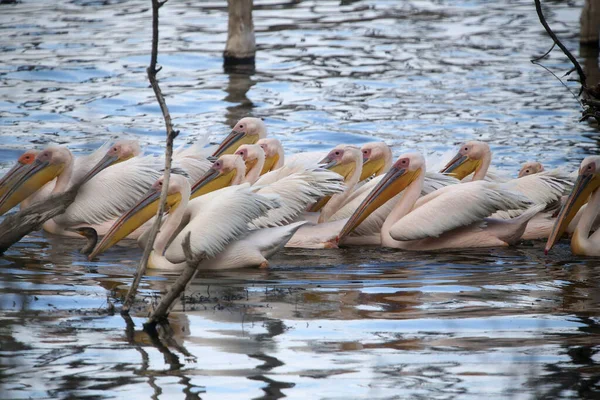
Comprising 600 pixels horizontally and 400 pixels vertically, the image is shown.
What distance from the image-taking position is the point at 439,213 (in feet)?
20.2

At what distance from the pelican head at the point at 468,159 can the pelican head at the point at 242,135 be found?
4.80 ft

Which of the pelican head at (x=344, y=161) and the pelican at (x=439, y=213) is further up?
the pelican head at (x=344, y=161)

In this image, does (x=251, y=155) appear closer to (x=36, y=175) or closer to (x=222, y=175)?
(x=222, y=175)

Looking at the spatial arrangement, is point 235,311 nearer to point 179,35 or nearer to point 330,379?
point 330,379

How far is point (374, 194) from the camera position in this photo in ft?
21.5

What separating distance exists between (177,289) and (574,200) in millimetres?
3059

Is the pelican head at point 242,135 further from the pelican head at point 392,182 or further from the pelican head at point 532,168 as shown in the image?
the pelican head at point 532,168

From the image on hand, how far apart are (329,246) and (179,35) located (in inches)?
414

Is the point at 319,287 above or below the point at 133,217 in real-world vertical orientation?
below

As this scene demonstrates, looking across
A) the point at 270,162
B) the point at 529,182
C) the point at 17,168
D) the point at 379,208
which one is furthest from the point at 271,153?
the point at 529,182

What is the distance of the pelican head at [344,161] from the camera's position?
276 inches

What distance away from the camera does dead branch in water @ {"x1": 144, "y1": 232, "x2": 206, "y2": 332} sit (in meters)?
3.99

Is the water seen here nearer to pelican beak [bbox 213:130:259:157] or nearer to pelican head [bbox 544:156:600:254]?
pelican head [bbox 544:156:600:254]

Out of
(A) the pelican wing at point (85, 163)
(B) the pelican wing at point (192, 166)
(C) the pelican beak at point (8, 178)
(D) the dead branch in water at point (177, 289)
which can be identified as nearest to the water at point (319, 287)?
(D) the dead branch in water at point (177, 289)
